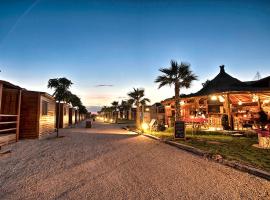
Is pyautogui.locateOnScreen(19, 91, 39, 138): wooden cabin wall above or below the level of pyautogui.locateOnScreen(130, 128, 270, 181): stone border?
above

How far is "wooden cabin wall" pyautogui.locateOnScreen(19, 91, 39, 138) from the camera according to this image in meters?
13.2

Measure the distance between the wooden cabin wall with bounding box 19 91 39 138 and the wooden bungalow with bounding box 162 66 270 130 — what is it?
12.3 m

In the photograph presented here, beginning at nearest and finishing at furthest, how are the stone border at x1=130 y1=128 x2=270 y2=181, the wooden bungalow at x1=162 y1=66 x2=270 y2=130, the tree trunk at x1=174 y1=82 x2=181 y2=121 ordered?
the stone border at x1=130 y1=128 x2=270 y2=181
the wooden bungalow at x1=162 y1=66 x2=270 y2=130
the tree trunk at x1=174 y1=82 x2=181 y2=121

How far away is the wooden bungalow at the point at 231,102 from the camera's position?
16188 mm

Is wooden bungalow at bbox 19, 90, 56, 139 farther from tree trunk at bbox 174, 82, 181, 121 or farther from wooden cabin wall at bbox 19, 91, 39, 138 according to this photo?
tree trunk at bbox 174, 82, 181, 121

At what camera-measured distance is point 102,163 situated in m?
6.24

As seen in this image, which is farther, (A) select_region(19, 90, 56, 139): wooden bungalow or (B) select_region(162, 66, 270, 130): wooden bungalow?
(B) select_region(162, 66, 270, 130): wooden bungalow

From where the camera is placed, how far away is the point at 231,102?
22.1 meters

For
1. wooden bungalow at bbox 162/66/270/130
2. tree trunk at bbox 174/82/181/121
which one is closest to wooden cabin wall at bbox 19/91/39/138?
tree trunk at bbox 174/82/181/121

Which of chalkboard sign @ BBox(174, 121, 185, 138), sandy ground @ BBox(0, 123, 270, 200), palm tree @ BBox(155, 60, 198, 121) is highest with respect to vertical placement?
palm tree @ BBox(155, 60, 198, 121)

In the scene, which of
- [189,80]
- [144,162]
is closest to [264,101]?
[189,80]

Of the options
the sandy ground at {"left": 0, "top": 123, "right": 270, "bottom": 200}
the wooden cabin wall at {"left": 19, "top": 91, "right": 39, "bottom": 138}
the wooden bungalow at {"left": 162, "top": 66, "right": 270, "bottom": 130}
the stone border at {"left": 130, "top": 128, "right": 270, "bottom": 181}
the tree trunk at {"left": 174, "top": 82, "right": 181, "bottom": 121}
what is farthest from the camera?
the tree trunk at {"left": 174, "top": 82, "right": 181, "bottom": 121}

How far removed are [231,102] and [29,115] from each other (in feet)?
69.2

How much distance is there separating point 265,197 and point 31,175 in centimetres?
548
